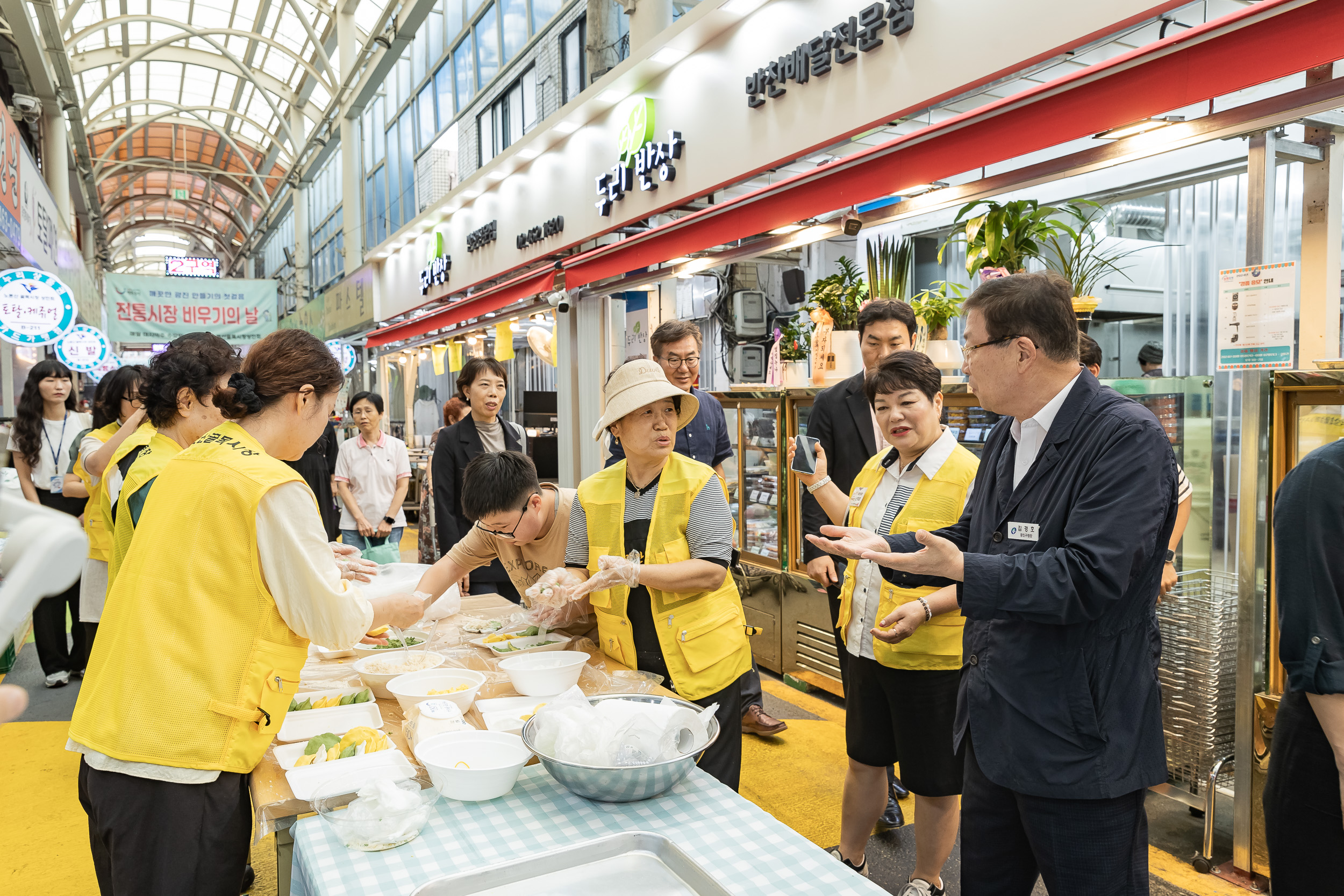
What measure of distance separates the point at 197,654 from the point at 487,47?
957 cm

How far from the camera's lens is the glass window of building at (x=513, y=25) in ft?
28.5

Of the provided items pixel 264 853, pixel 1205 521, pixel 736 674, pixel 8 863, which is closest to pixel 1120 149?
pixel 1205 521

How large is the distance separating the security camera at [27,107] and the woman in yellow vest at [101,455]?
7729 millimetres

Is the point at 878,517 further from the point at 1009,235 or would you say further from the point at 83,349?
the point at 83,349

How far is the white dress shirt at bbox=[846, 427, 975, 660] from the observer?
2617 millimetres

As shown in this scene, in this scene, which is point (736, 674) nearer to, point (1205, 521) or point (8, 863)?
point (1205, 521)

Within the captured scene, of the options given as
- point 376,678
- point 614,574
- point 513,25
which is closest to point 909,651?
point 614,574

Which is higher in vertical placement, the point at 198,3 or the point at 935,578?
the point at 198,3

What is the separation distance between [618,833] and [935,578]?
51.9 inches

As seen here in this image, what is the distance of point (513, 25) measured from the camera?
894cm

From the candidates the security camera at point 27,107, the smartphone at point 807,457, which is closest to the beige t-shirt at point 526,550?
the smartphone at point 807,457

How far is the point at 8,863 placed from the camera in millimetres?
3256

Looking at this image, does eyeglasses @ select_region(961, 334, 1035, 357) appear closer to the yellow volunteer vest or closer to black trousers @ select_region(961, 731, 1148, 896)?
black trousers @ select_region(961, 731, 1148, 896)

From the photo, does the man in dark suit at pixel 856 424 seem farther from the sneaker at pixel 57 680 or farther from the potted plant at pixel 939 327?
the sneaker at pixel 57 680
